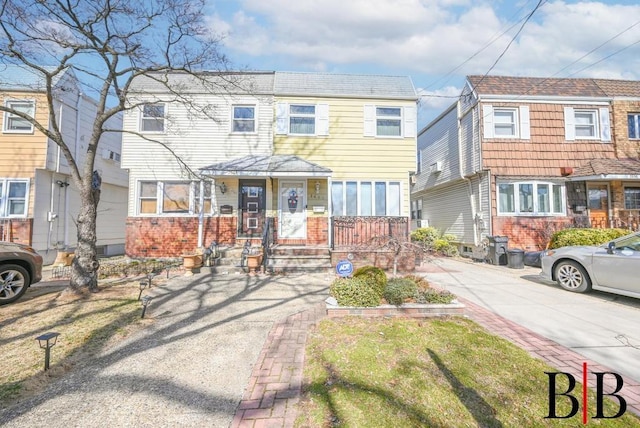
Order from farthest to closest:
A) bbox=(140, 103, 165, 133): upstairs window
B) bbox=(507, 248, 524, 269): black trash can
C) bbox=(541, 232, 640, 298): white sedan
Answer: bbox=(140, 103, 165, 133): upstairs window
bbox=(507, 248, 524, 269): black trash can
bbox=(541, 232, 640, 298): white sedan

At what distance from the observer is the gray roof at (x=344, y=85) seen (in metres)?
11.3

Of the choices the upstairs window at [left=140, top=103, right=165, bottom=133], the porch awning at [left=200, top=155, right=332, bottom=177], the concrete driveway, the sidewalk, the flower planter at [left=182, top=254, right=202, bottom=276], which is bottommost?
the sidewalk

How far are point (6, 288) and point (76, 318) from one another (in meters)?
2.14

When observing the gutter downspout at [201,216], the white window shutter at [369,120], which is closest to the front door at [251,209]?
the gutter downspout at [201,216]

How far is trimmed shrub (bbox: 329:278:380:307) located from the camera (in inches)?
192

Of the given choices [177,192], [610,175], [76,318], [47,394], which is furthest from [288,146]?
[610,175]

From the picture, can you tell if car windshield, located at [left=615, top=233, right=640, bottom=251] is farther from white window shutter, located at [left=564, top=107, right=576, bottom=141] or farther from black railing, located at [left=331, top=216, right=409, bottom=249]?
white window shutter, located at [left=564, top=107, right=576, bottom=141]

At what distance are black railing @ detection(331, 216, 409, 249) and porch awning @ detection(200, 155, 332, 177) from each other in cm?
174

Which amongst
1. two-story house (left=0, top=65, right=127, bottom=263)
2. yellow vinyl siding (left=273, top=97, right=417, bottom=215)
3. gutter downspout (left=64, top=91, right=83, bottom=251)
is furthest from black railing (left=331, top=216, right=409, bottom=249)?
gutter downspout (left=64, top=91, right=83, bottom=251)

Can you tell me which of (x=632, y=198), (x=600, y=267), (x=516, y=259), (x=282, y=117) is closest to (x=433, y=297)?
(x=600, y=267)

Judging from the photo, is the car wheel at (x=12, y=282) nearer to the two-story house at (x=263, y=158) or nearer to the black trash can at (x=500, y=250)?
the two-story house at (x=263, y=158)

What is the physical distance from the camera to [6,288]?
224 inches

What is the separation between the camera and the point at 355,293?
4.93m

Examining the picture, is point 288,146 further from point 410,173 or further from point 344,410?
point 344,410
